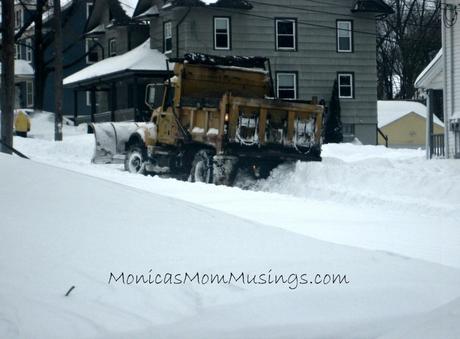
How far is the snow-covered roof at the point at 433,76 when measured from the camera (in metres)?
27.1

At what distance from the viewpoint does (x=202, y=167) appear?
833 inches

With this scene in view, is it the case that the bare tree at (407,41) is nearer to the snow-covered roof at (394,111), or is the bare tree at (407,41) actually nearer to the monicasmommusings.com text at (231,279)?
the snow-covered roof at (394,111)

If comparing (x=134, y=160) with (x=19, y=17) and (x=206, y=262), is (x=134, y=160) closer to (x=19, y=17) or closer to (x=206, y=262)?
(x=206, y=262)

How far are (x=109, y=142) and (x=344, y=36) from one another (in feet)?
67.6

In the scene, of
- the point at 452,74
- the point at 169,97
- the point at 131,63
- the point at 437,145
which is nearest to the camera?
the point at 169,97

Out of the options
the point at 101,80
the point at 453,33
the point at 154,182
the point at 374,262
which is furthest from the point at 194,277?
the point at 101,80

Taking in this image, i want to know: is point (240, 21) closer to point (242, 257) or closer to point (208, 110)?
point (208, 110)

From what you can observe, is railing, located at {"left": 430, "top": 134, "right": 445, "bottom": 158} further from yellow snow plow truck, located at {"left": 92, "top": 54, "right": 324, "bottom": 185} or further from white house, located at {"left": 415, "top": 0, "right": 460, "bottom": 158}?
yellow snow plow truck, located at {"left": 92, "top": 54, "right": 324, "bottom": 185}

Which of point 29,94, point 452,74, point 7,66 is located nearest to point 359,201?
point 452,74

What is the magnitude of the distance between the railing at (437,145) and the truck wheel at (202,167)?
892cm

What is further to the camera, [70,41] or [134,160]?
[70,41]

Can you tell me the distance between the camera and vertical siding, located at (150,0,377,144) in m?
41.3

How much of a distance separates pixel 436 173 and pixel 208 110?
5476 mm

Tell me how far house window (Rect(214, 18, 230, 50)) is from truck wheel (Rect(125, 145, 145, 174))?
1863cm
